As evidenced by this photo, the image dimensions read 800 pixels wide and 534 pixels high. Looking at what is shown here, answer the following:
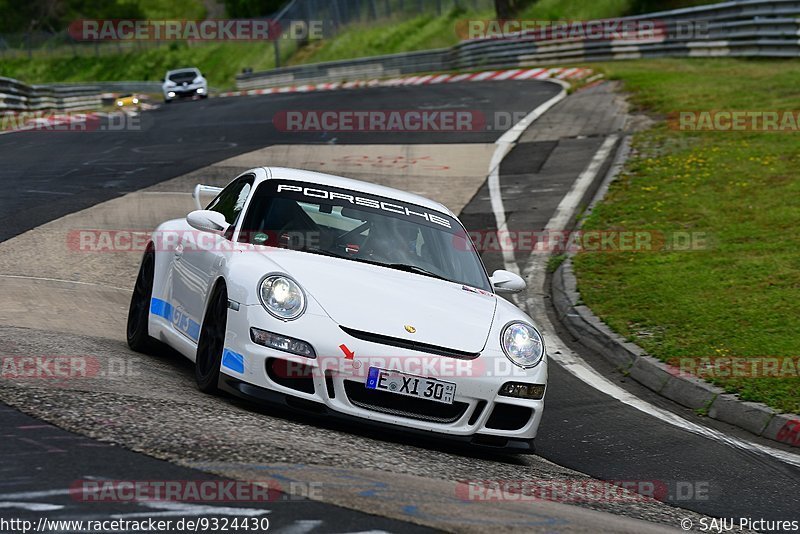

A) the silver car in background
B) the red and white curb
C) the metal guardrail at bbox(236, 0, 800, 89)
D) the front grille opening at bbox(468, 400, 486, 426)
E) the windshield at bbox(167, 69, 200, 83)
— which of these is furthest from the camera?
the windshield at bbox(167, 69, 200, 83)

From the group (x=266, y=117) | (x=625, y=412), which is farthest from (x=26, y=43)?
(x=625, y=412)

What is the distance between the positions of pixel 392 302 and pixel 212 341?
3.46 ft

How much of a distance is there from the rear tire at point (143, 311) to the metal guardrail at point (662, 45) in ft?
77.5

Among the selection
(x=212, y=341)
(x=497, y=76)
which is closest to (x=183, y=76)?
(x=497, y=76)

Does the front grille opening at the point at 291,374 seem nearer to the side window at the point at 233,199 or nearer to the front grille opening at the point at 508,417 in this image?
the front grille opening at the point at 508,417

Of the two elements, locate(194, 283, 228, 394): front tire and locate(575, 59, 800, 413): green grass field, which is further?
locate(575, 59, 800, 413): green grass field

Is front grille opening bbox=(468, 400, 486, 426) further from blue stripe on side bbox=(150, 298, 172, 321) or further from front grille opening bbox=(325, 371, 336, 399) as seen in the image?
blue stripe on side bbox=(150, 298, 172, 321)

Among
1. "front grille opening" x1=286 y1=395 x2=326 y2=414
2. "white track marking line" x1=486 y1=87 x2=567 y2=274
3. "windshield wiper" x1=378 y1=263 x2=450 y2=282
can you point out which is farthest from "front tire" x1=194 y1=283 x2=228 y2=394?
"white track marking line" x1=486 y1=87 x2=567 y2=274

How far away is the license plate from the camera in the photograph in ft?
20.4

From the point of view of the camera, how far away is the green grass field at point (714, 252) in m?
9.63

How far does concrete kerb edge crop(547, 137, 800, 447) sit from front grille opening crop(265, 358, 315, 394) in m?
3.43

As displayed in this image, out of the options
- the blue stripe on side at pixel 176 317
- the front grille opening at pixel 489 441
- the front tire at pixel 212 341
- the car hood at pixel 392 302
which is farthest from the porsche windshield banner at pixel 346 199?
the front grille opening at pixel 489 441

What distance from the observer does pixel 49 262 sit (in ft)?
37.9

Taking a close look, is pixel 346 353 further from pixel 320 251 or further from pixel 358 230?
pixel 358 230
